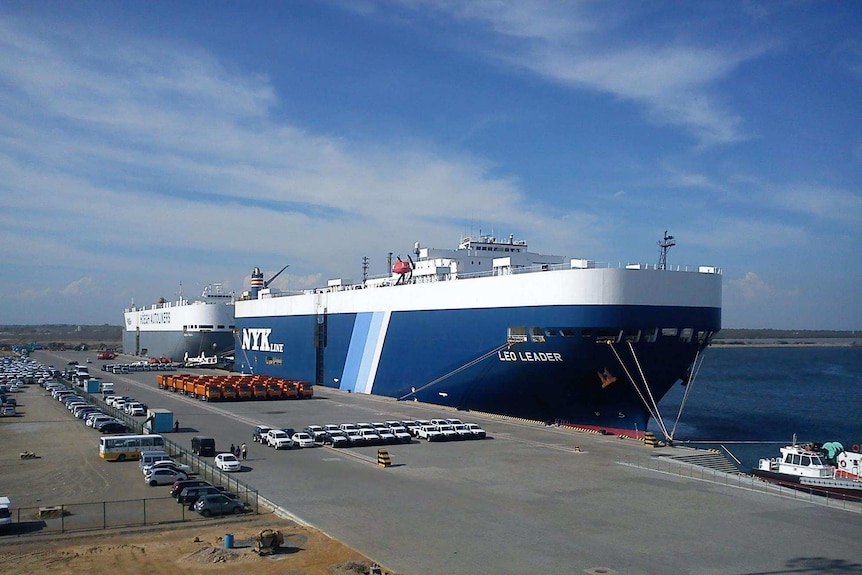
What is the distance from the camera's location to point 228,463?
898 inches

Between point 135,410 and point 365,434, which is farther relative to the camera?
point 135,410

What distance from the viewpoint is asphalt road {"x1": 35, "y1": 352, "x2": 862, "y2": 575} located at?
45.3ft

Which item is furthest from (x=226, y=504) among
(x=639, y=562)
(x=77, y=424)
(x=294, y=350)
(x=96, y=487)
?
(x=294, y=350)

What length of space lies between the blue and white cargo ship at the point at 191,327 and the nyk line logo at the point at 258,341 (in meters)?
12.7

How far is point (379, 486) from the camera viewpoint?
66.7ft

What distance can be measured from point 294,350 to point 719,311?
36482 millimetres

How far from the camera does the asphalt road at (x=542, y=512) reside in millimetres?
13797

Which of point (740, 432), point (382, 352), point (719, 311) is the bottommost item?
point (740, 432)

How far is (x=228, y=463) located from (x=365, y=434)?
6.92m

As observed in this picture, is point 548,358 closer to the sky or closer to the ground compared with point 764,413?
closer to the sky

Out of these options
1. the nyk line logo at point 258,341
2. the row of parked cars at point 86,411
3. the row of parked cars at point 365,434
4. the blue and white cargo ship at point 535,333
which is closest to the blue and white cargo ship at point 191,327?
the nyk line logo at point 258,341

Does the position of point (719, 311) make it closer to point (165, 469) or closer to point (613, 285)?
point (613, 285)

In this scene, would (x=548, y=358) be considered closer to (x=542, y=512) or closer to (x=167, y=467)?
(x=542, y=512)

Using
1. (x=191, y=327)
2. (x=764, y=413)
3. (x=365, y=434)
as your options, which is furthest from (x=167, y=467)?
(x=191, y=327)
